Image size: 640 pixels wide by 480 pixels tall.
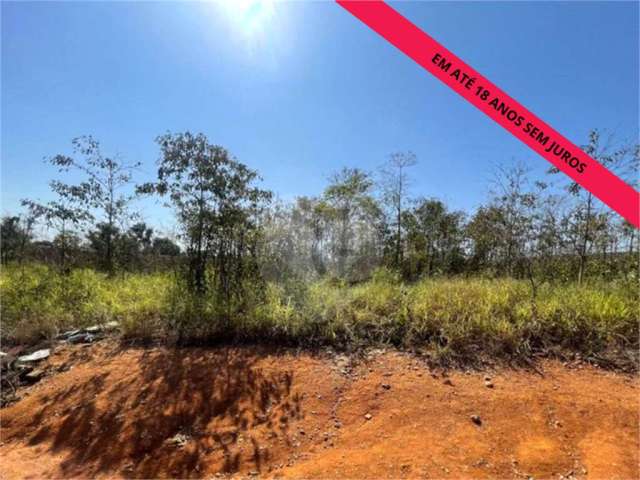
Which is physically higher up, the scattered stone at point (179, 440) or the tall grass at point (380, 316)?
the tall grass at point (380, 316)

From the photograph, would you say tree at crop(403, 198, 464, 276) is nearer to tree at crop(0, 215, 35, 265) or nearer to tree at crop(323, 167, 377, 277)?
tree at crop(323, 167, 377, 277)

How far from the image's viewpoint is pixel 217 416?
2.40m

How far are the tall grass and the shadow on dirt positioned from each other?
1.65ft

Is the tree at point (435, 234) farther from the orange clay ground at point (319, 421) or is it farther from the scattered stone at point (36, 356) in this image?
the scattered stone at point (36, 356)

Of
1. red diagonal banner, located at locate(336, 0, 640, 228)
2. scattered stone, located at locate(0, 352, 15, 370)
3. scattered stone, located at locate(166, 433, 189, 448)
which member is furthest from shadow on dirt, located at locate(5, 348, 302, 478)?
red diagonal banner, located at locate(336, 0, 640, 228)

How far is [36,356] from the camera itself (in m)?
3.43

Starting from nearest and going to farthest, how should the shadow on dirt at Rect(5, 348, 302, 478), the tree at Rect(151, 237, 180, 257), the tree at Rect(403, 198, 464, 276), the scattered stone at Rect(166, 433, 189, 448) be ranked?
1. the shadow on dirt at Rect(5, 348, 302, 478)
2. the scattered stone at Rect(166, 433, 189, 448)
3. the tree at Rect(151, 237, 180, 257)
4. the tree at Rect(403, 198, 464, 276)

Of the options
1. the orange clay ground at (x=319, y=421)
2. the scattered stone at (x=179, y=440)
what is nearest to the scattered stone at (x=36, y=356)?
the orange clay ground at (x=319, y=421)

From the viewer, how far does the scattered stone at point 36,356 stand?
3.39 m

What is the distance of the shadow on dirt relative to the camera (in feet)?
6.83

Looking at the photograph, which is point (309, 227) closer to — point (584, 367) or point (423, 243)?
point (423, 243)

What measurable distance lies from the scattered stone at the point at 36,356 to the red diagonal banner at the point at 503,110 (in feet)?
14.1

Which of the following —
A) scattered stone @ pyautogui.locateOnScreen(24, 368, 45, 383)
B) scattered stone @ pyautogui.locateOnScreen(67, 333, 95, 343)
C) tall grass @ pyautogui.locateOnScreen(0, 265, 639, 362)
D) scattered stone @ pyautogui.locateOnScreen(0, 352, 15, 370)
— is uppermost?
tall grass @ pyautogui.locateOnScreen(0, 265, 639, 362)

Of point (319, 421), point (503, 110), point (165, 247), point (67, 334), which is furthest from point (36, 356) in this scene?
point (503, 110)
